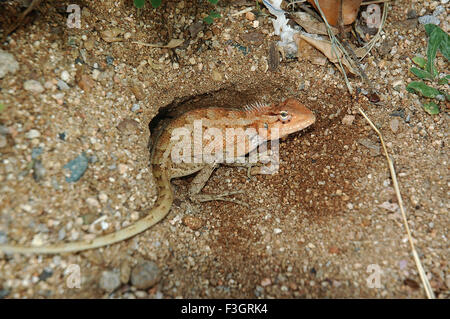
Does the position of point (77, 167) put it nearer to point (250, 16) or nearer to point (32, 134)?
point (32, 134)

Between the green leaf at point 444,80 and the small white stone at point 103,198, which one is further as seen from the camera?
the green leaf at point 444,80

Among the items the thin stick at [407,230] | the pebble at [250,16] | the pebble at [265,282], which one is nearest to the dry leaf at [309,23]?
the pebble at [250,16]

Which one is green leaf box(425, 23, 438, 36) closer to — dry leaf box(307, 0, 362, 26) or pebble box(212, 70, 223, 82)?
dry leaf box(307, 0, 362, 26)

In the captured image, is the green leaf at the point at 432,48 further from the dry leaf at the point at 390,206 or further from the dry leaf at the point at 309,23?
the dry leaf at the point at 390,206

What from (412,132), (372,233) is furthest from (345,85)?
(372,233)

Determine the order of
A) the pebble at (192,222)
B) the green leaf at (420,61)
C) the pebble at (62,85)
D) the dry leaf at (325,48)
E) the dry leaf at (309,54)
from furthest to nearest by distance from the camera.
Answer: the dry leaf at (309,54)
the dry leaf at (325,48)
the green leaf at (420,61)
the pebble at (192,222)
the pebble at (62,85)
